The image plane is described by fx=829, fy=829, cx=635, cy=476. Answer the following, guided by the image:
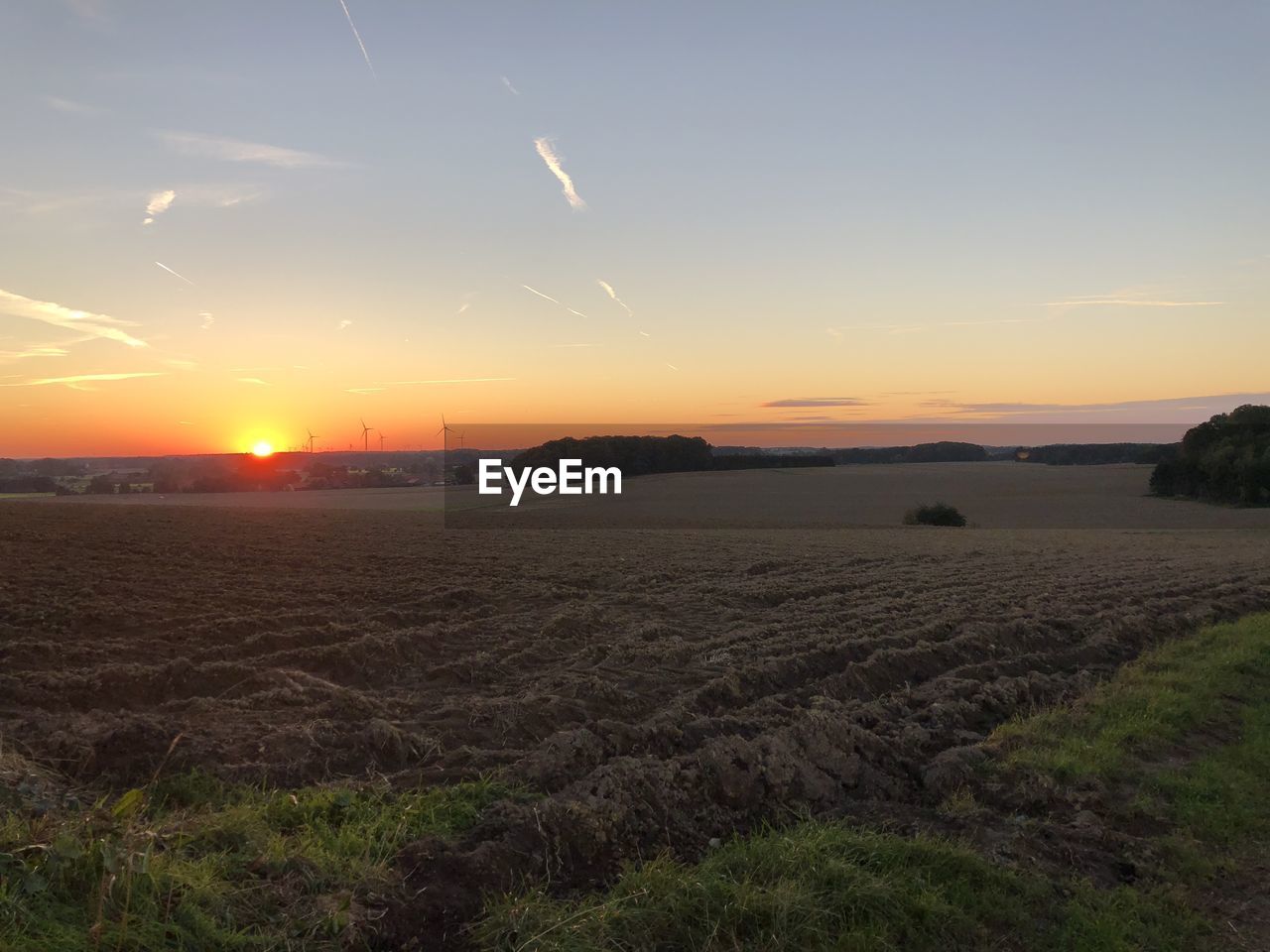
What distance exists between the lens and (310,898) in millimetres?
4375

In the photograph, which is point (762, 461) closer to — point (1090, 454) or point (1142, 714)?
point (1090, 454)

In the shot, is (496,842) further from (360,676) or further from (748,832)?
(360,676)

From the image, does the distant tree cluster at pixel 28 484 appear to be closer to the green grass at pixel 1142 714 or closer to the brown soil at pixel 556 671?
the brown soil at pixel 556 671

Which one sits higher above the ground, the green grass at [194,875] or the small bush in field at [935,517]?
the green grass at [194,875]

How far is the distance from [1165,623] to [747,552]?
13.9 m

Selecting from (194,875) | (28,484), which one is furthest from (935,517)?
(28,484)

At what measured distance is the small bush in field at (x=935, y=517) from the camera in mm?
51656

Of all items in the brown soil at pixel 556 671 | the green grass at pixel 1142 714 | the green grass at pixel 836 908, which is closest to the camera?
the green grass at pixel 836 908

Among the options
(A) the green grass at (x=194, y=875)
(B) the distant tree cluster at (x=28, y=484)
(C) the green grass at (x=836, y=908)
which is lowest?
(C) the green grass at (x=836, y=908)

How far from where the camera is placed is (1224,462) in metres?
62.3

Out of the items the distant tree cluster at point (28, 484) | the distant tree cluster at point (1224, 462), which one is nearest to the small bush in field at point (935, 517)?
the distant tree cluster at point (1224, 462)

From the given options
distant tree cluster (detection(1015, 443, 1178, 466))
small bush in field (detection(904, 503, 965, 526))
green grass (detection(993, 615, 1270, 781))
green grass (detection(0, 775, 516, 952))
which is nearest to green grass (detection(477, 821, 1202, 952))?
green grass (detection(0, 775, 516, 952))

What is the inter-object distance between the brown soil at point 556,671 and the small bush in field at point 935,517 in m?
28.2

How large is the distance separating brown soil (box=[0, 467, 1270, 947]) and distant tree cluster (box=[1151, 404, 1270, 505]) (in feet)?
148
